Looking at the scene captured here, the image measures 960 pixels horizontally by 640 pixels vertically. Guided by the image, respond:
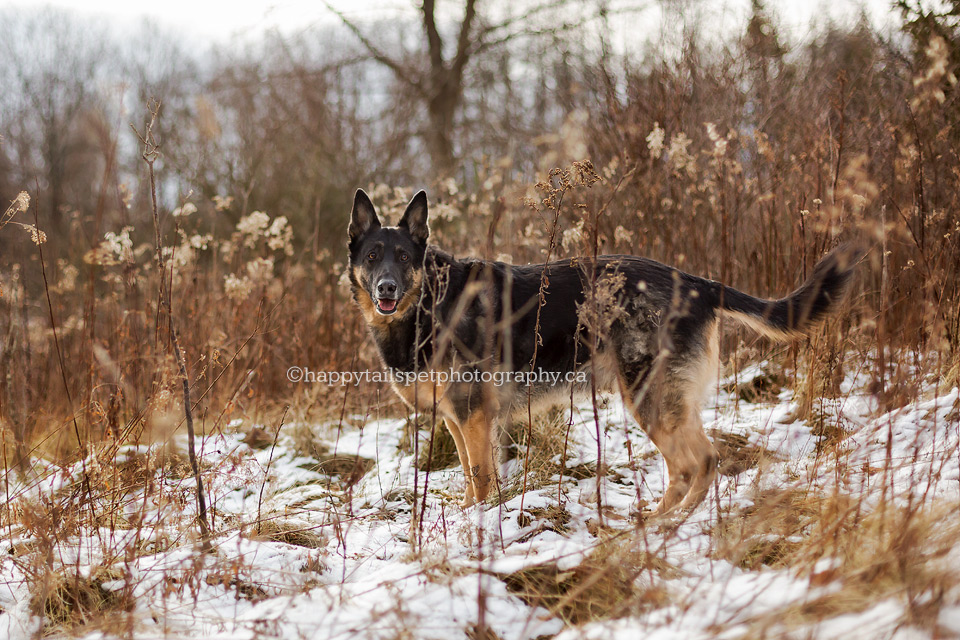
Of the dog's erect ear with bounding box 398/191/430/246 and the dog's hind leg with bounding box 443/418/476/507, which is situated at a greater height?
the dog's erect ear with bounding box 398/191/430/246

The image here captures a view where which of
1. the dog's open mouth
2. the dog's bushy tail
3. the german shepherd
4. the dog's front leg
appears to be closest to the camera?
the dog's bushy tail

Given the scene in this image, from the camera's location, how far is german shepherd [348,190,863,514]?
3.37 m

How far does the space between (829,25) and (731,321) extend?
716cm

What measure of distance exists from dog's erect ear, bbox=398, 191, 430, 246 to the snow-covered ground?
5.76ft

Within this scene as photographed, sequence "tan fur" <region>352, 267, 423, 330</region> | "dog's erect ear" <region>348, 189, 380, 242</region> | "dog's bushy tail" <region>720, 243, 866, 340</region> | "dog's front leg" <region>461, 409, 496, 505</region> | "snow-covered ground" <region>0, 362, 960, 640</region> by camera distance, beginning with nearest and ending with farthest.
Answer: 1. "snow-covered ground" <region>0, 362, 960, 640</region>
2. "dog's bushy tail" <region>720, 243, 866, 340</region>
3. "dog's front leg" <region>461, 409, 496, 505</region>
4. "tan fur" <region>352, 267, 423, 330</region>
5. "dog's erect ear" <region>348, 189, 380, 242</region>

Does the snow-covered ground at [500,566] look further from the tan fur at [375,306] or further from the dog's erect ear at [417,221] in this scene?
the dog's erect ear at [417,221]

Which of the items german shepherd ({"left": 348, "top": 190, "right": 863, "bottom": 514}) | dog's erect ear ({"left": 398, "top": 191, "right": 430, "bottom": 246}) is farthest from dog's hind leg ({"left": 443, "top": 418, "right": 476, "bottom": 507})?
dog's erect ear ({"left": 398, "top": 191, "right": 430, "bottom": 246})

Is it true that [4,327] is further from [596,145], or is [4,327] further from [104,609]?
[596,145]

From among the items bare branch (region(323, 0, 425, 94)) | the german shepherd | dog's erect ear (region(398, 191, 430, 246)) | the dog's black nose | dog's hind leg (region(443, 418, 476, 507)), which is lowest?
dog's hind leg (region(443, 418, 476, 507))

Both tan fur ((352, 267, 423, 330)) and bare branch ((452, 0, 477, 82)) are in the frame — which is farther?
bare branch ((452, 0, 477, 82))

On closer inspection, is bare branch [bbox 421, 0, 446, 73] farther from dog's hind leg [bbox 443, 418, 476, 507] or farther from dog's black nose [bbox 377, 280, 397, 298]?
dog's hind leg [bbox 443, 418, 476, 507]

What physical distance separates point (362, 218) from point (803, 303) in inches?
109

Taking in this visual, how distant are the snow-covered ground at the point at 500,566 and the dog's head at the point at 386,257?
124 centimetres

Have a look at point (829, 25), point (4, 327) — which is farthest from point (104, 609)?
point (829, 25)
